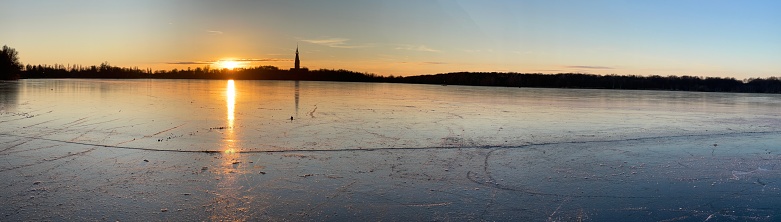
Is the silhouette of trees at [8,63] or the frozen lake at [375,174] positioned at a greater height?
the silhouette of trees at [8,63]

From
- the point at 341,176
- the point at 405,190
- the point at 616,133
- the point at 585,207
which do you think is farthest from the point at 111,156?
the point at 616,133

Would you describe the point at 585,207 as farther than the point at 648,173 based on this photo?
No

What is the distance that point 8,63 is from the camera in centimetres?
6394

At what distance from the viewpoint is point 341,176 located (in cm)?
518

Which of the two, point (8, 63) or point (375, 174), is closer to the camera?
point (375, 174)

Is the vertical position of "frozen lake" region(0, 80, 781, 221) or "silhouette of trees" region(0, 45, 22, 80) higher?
"silhouette of trees" region(0, 45, 22, 80)

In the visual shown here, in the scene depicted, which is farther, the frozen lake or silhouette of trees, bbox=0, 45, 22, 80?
silhouette of trees, bbox=0, 45, 22, 80

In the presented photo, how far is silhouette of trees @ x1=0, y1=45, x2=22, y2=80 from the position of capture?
6316 cm

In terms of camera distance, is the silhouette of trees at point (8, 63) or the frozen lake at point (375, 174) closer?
the frozen lake at point (375, 174)

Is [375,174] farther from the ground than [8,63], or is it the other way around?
[8,63]

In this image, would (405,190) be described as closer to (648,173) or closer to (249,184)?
(249,184)

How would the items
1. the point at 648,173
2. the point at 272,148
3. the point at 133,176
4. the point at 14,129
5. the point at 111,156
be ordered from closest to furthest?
the point at 133,176 → the point at 648,173 → the point at 111,156 → the point at 272,148 → the point at 14,129

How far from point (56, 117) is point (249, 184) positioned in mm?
8435

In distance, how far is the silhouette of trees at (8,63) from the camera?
63156 millimetres
